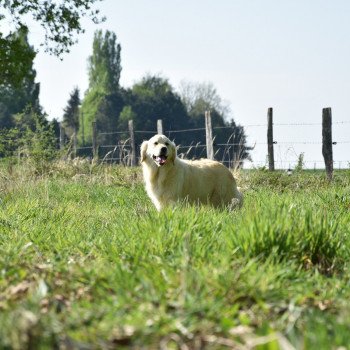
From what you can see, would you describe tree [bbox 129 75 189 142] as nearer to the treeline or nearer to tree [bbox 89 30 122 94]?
the treeline

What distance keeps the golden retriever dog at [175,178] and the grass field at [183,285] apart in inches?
130

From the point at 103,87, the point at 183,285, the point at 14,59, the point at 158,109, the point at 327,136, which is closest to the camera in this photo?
the point at 183,285

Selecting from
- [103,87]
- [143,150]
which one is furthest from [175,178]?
[103,87]

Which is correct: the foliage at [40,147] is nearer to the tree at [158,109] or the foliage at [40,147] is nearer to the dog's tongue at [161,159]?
the dog's tongue at [161,159]

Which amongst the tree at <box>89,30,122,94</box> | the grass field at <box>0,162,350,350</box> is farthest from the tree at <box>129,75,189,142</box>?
the grass field at <box>0,162,350,350</box>

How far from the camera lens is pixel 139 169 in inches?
639

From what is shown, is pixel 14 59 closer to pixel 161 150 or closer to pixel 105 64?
pixel 161 150

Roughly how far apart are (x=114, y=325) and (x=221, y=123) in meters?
68.3

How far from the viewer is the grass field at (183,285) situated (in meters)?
2.68

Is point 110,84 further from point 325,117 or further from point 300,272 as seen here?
point 300,272

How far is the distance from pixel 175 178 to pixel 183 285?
645 cm

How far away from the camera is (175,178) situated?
31.1ft

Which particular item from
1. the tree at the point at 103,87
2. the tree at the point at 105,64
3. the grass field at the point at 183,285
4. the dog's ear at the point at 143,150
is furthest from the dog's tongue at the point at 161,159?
the tree at the point at 105,64

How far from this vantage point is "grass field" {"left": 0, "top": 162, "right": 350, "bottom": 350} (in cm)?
268
